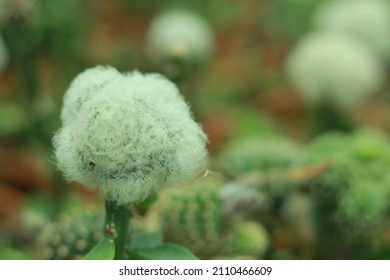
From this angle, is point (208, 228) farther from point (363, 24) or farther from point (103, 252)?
point (363, 24)

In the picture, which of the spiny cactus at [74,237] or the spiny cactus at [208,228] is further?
the spiny cactus at [208,228]

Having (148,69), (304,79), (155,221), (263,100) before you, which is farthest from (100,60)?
(155,221)

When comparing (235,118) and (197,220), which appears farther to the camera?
(235,118)

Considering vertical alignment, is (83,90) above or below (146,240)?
above

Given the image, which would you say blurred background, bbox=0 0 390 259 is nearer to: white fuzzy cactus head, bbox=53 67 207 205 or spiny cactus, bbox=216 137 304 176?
spiny cactus, bbox=216 137 304 176

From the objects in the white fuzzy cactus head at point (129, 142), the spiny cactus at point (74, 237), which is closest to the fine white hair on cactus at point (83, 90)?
the white fuzzy cactus head at point (129, 142)

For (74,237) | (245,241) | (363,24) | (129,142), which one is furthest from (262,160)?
(363,24)

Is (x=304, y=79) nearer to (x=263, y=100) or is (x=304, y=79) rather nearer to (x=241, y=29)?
(x=263, y=100)

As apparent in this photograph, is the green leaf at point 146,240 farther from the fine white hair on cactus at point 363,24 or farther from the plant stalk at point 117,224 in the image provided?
the fine white hair on cactus at point 363,24
